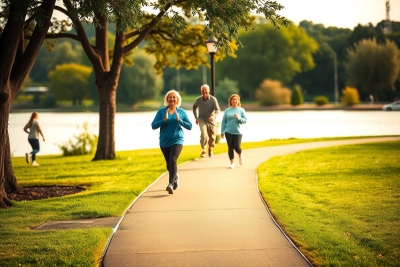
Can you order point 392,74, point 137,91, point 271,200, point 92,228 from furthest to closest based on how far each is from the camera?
point 137,91, point 392,74, point 271,200, point 92,228

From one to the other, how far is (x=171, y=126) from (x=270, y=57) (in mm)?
92393

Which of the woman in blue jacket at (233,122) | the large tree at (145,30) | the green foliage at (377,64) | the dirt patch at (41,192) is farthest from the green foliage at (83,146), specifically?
the green foliage at (377,64)

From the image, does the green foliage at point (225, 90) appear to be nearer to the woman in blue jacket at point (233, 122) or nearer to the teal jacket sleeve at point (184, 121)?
the woman in blue jacket at point (233, 122)

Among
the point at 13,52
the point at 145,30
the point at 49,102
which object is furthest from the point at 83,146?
the point at 49,102

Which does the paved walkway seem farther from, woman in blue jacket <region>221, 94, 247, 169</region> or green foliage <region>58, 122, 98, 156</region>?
green foliage <region>58, 122, 98, 156</region>

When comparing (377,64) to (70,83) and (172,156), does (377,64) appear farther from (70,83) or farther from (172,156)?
(172,156)

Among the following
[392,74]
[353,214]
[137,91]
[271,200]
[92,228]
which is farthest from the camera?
[137,91]

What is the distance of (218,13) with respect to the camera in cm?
1036

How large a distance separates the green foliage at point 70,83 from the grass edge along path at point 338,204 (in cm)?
9522

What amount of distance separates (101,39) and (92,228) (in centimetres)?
1226

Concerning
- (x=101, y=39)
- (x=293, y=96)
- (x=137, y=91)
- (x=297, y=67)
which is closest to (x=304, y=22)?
(x=297, y=67)

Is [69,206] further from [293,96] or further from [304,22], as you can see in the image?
[304,22]

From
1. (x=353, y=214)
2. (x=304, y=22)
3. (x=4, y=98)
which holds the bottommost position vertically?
(x=353, y=214)

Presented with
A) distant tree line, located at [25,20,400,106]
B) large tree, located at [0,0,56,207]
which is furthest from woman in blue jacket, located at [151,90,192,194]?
distant tree line, located at [25,20,400,106]
